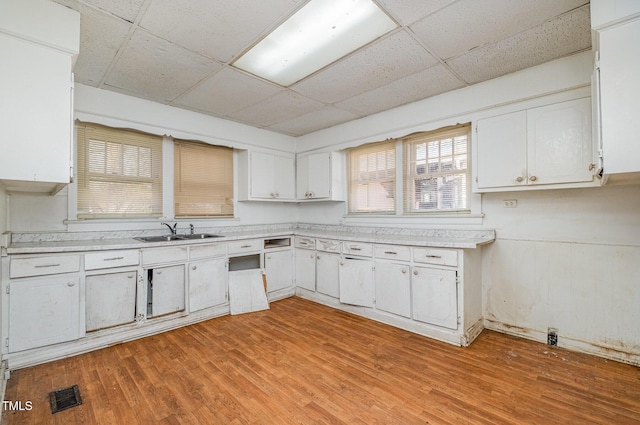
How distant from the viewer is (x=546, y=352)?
8.43 ft

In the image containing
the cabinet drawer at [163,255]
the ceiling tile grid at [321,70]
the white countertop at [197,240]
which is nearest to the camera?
the ceiling tile grid at [321,70]

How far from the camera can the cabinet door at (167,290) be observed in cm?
302

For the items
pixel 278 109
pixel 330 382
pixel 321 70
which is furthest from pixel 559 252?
pixel 278 109

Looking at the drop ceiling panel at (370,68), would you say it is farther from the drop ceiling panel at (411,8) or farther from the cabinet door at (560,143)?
the cabinet door at (560,143)

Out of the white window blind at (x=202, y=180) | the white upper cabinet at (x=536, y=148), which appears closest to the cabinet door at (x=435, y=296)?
the white upper cabinet at (x=536, y=148)

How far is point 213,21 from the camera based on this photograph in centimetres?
204

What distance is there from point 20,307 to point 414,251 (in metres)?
3.54

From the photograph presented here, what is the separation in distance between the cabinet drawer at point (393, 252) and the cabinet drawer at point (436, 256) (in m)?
0.09

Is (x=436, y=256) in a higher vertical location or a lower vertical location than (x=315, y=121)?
lower

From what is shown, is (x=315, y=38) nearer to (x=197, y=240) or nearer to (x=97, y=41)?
(x=97, y=41)

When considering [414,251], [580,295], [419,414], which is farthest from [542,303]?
[419,414]

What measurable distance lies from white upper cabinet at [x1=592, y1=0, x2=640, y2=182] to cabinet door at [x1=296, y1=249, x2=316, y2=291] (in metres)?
3.17

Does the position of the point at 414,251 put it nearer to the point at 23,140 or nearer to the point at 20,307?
the point at 23,140

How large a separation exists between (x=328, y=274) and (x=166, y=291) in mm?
1956
